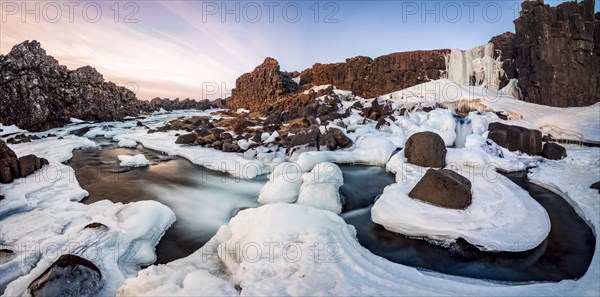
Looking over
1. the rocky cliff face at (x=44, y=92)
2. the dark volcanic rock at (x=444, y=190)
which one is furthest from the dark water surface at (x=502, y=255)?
the rocky cliff face at (x=44, y=92)

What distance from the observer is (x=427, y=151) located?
938 centimetres

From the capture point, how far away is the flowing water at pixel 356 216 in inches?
171

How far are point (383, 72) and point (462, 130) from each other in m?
20.0

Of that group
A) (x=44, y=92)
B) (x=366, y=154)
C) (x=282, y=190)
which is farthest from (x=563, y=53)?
(x=44, y=92)

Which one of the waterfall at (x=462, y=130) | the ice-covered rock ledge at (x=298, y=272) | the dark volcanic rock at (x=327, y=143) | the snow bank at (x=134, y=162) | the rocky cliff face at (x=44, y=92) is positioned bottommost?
the ice-covered rock ledge at (x=298, y=272)

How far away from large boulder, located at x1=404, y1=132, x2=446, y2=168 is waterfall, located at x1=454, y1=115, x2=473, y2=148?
3659mm

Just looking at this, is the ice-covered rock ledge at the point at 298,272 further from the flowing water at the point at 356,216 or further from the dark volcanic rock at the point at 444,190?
the dark volcanic rock at the point at 444,190

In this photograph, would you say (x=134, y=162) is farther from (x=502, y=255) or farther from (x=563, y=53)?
(x=563, y=53)

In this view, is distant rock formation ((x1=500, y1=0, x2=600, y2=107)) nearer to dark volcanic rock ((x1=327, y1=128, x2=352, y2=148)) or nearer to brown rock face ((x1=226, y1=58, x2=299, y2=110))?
dark volcanic rock ((x1=327, y1=128, x2=352, y2=148))

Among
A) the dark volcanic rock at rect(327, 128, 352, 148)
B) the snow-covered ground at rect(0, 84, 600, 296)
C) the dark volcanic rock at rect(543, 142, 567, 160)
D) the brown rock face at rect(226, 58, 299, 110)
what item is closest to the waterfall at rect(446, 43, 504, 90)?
the dark volcanic rock at rect(543, 142, 567, 160)

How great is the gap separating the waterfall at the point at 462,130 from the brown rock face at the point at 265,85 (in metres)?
28.5

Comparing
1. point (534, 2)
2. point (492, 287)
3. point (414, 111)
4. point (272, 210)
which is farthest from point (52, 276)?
point (534, 2)

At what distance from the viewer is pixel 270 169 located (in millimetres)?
Answer: 10289

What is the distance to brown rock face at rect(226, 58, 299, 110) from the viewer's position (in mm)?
39750
